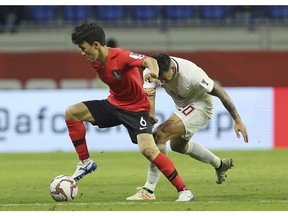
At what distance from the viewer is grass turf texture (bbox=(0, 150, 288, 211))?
8.53 meters

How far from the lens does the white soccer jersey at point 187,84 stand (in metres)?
9.45

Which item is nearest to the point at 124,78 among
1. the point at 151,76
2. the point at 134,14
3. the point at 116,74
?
the point at 116,74

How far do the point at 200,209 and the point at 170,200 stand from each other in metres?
1.08

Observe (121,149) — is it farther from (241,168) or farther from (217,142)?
(241,168)

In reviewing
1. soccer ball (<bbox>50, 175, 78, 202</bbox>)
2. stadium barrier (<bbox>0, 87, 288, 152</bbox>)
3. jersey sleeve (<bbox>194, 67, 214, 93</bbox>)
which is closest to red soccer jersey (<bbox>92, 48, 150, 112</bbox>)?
jersey sleeve (<bbox>194, 67, 214, 93</bbox>)

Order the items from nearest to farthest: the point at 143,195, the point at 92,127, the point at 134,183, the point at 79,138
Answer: the point at 143,195, the point at 79,138, the point at 134,183, the point at 92,127

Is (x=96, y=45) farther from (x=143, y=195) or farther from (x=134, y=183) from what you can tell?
(x=134, y=183)

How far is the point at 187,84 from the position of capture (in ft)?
31.4

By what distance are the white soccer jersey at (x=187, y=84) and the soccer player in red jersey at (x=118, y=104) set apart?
319 millimetres

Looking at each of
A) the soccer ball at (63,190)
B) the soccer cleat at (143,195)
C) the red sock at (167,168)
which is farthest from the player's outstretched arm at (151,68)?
the soccer ball at (63,190)

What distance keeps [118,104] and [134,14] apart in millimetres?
15199

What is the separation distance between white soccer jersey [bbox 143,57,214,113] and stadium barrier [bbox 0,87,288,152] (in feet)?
25.6

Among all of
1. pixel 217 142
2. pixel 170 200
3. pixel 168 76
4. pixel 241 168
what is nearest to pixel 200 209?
pixel 170 200

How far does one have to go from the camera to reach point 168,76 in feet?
30.5
